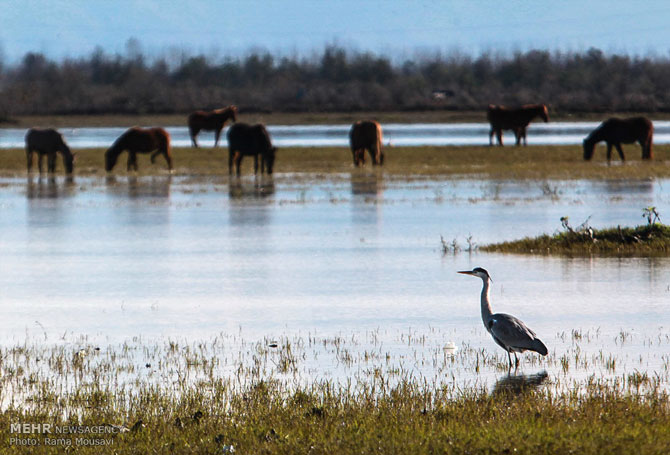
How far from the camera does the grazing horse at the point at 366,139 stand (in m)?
41.1

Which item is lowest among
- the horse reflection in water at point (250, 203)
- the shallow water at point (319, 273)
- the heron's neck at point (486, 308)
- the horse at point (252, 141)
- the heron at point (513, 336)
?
the shallow water at point (319, 273)

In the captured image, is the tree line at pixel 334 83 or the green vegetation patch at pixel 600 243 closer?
the green vegetation patch at pixel 600 243

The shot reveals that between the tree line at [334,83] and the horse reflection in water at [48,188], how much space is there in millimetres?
63776

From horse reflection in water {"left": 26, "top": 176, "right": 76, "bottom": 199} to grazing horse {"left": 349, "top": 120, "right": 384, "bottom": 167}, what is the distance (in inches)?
378

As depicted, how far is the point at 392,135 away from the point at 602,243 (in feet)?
180

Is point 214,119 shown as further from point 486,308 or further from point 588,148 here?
point 486,308

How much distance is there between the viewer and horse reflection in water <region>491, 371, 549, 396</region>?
8695 millimetres

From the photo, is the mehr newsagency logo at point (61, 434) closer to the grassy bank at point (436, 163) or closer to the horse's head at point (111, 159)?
the grassy bank at point (436, 163)

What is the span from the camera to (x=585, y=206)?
25047 millimetres

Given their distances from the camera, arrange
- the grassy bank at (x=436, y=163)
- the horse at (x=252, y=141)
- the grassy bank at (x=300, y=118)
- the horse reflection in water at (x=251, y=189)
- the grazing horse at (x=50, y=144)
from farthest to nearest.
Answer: the grassy bank at (x=300, y=118) → the grazing horse at (x=50, y=144) → the horse at (x=252, y=141) → the grassy bank at (x=436, y=163) → the horse reflection in water at (x=251, y=189)

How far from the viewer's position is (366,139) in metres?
41.3

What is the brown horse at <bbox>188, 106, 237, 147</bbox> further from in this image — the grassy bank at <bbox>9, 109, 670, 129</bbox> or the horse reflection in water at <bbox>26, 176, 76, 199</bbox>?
the grassy bank at <bbox>9, 109, 670, 129</bbox>

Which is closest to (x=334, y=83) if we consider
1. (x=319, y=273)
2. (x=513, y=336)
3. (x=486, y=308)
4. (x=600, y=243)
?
(x=600, y=243)

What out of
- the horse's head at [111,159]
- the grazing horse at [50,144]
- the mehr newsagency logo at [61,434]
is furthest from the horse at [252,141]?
the mehr newsagency logo at [61,434]
